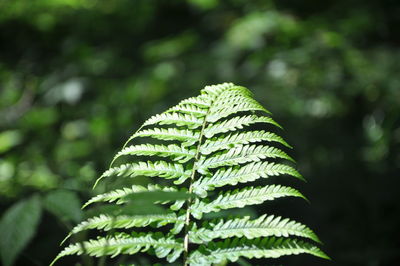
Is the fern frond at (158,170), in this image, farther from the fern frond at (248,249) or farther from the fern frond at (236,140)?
the fern frond at (248,249)

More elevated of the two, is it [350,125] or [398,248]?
[350,125]

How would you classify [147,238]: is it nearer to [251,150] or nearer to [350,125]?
[251,150]

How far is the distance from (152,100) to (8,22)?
92.5 inches

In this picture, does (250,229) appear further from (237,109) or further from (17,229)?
(17,229)

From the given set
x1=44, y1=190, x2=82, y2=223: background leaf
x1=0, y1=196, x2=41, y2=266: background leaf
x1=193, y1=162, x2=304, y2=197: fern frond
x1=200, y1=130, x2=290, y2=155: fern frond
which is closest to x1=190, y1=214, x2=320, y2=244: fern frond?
x1=193, y1=162, x2=304, y2=197: fern frond

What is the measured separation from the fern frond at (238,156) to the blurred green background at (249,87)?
1.23 metres

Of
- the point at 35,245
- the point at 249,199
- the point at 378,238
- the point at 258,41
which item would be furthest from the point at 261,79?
the point at 249,199

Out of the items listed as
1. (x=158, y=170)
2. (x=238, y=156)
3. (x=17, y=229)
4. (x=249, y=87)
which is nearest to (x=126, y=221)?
(x=158, y=170)

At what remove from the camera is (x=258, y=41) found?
14.7 ft

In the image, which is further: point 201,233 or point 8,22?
point 8,22

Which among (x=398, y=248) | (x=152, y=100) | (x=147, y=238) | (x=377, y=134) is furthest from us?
(x=152, y=100)

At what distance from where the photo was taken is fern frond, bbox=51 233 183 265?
913mm

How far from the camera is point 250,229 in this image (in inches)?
37.5

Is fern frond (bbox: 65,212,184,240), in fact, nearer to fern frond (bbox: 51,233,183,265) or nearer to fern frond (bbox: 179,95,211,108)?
fern frond (bbox: 51,233,183,265)
